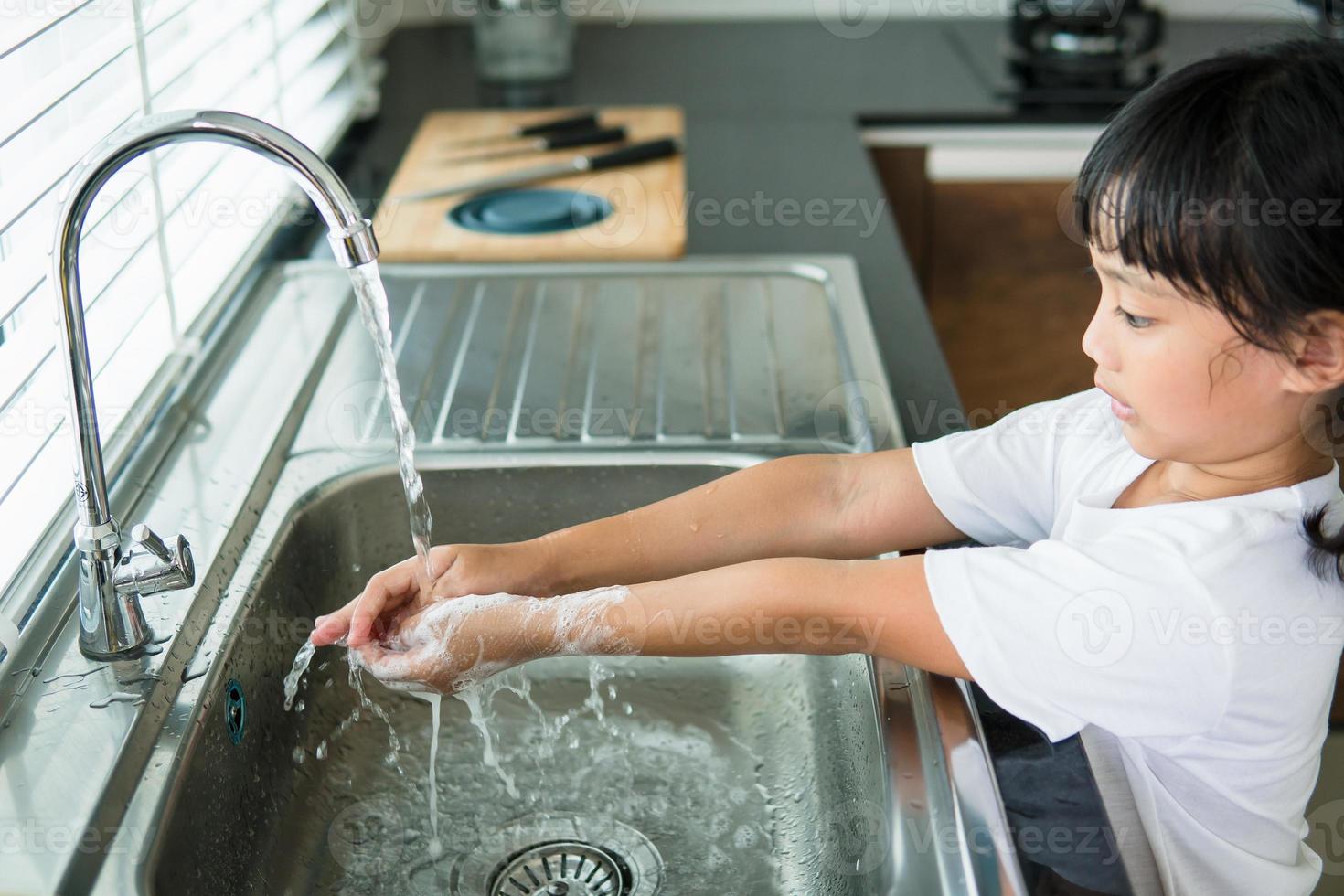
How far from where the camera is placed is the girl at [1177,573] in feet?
2.37

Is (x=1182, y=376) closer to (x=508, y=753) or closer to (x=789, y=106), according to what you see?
(x=508, y=753)

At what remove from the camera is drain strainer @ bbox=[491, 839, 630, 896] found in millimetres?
915

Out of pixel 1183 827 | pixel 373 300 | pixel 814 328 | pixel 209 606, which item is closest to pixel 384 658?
pixel 209 606

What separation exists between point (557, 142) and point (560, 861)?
1.02 meters

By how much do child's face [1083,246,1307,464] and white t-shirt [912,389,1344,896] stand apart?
0.13 ft

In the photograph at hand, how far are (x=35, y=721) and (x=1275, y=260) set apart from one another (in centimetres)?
75

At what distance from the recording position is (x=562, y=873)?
0.93m
